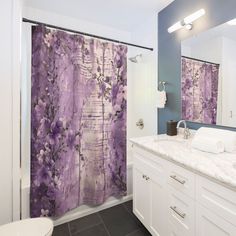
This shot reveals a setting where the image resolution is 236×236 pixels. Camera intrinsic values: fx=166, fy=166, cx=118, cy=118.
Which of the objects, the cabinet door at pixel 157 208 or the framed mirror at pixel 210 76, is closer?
the cabinet door at pixel 157 208

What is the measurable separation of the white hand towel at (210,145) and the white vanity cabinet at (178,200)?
0.30m

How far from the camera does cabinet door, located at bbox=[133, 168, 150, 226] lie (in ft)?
4.66

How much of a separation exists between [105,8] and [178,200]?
2044 mm

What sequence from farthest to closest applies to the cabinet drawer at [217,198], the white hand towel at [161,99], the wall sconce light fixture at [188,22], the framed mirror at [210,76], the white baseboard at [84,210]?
the white hand towel at [161,99]
the white baseboard at [84,210]
the wall sconce light fixture at [188,22]
the framed mirror at [210,76]
the cabinet drawer at [217,198]

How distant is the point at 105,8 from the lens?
1.90 metres

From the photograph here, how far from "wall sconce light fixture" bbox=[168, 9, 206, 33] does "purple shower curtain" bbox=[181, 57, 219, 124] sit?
0.31 meters

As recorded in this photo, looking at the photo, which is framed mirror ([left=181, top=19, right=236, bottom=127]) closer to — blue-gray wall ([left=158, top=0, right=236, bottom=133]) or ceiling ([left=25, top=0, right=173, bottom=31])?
blue-gray wall ([left=158, top=0, right=236, bottom=133])

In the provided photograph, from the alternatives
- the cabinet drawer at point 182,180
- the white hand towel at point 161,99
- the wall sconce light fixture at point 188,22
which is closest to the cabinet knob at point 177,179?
the cabinet drawer at point 182,180

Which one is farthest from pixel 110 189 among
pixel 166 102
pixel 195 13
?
pixel 195 13

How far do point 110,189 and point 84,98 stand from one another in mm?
1081

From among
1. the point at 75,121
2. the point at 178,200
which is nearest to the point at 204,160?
the point at 178,200

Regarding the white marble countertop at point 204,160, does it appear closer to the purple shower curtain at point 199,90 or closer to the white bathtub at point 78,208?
the purple shower curtain at point 199,90

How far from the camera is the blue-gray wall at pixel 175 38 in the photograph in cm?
145

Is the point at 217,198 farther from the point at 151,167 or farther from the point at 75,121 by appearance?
the point at 75,121
